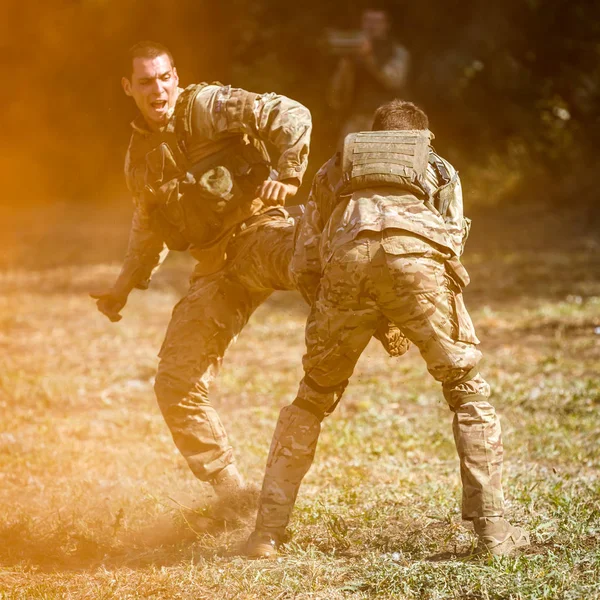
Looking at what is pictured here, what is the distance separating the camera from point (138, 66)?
5020mm

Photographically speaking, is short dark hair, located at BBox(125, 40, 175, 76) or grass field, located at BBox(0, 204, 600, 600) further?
short dark hair, located at BBox(125, 40, 175, 76)

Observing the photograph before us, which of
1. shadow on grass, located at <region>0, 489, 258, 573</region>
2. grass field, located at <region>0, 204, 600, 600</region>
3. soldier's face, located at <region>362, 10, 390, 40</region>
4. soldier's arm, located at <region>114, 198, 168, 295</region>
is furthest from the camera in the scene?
soldier's face, located at <region>362, 10, 390, 40</region>

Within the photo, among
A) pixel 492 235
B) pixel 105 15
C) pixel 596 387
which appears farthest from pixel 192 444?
pixel 105 15

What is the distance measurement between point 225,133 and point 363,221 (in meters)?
1.22

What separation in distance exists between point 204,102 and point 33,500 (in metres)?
2.36

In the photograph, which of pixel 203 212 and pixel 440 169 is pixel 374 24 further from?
pixel 440 169

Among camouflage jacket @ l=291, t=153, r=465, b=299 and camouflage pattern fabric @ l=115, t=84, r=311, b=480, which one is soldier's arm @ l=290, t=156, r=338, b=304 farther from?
camouflage pattern fabric @ l=115, t=84, r=311, b=480

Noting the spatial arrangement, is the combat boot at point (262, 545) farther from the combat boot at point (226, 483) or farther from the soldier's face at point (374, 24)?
the soldier's face at point (374, 24)

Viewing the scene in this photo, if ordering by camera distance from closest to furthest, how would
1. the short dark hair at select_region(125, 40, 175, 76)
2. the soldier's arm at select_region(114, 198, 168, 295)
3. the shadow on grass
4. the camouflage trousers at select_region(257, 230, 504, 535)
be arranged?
the camouflage trousers at select_region(257, 230, 504, 535) → the shadow on grass → the short dark hair at select_region(125, 40, 175, 76) → the soldier's arm at select_region(114, 198, 168, 295)

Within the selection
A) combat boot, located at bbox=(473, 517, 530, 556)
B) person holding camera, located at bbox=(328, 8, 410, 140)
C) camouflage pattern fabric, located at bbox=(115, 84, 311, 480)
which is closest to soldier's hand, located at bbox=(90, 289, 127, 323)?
camouflage pattern fabric, located at bbox=(115, 84, 311, 480)

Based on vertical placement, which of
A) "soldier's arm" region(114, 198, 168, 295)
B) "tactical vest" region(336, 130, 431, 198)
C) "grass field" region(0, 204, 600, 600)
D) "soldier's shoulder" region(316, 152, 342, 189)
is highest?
"tactical vest" region(336, 130, 431, 198)

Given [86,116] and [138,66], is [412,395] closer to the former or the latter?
[138,66]

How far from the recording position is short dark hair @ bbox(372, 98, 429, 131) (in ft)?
14.1

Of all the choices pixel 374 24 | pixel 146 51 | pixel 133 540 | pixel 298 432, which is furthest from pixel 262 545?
pixel 374 24
